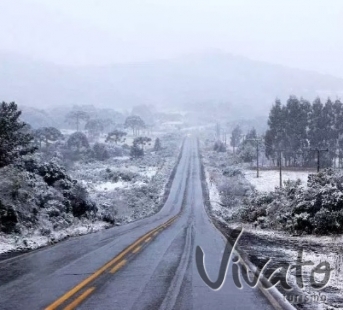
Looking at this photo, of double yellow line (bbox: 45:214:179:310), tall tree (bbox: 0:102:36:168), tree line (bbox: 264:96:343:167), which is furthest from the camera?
tree line (bbox: 264:96:343:167)

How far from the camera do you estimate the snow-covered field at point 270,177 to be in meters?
66.5

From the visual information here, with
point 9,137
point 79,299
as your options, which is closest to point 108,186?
point 9,137

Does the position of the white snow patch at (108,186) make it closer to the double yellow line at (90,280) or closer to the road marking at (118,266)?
the double yellow line at (90,280)

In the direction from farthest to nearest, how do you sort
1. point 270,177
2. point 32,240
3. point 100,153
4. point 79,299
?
point 100,153 < point 270,177 < point 32,240 < point 79,299

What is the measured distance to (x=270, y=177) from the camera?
73.9 m

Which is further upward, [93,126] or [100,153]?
[93,126]

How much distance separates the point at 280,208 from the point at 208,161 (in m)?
87.6

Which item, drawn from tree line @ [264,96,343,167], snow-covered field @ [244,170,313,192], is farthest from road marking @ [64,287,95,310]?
tree line @ [264,96,343,167]

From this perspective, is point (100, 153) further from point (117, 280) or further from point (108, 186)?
point (117, 280)

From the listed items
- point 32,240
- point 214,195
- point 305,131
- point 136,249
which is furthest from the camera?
point 305,131

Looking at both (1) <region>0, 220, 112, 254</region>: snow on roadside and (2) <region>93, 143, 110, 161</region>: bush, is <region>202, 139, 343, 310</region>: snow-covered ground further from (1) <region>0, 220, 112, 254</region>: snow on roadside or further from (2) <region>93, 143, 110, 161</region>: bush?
(2) <region>93, 143, 110, 161</region>: bush

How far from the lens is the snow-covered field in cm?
6650

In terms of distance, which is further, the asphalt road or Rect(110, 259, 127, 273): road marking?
Rect(110, 259, 127, 273): road marking

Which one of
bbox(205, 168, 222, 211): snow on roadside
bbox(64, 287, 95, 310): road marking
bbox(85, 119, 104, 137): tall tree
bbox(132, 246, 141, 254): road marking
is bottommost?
bbox(205, 168, 222, 211): snow on roadside
